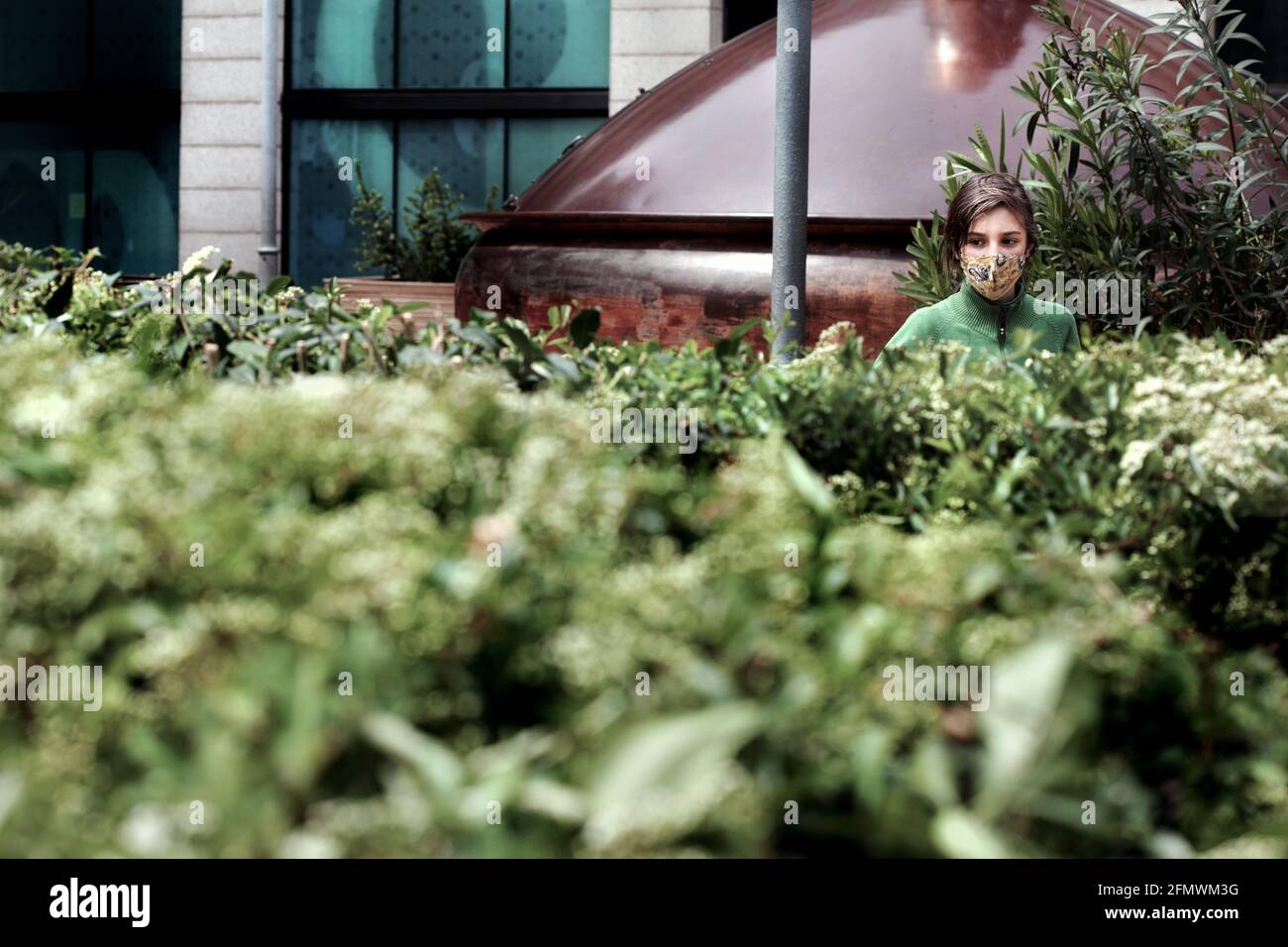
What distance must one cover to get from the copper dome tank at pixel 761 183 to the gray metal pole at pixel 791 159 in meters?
1.29

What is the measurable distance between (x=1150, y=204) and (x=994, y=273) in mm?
1402

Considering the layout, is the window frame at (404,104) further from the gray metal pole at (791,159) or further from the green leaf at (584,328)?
the green leaf at (584,328)

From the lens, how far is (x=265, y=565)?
7.52 feet

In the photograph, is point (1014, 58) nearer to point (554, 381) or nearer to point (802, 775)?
point (554, 381)

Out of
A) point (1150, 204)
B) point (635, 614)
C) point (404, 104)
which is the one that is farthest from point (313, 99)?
point (635, 614)

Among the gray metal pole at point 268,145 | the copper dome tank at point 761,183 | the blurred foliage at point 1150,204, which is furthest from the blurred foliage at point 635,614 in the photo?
the gray metal pole at point 268,145

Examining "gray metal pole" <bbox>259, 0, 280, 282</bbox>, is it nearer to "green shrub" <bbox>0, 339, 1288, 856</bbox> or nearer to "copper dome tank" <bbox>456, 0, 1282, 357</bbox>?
"copper dome tank" <bbox>456, 0, 1282, 357</bbox>

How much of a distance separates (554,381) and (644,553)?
0.98 meters

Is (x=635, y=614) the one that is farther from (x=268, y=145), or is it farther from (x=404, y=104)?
(x=404, y=104)

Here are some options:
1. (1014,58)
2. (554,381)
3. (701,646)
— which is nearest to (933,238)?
(1014,58)

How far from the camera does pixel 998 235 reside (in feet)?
19.4

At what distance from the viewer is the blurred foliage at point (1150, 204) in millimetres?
6711

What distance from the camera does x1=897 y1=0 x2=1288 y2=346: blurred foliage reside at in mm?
6711
